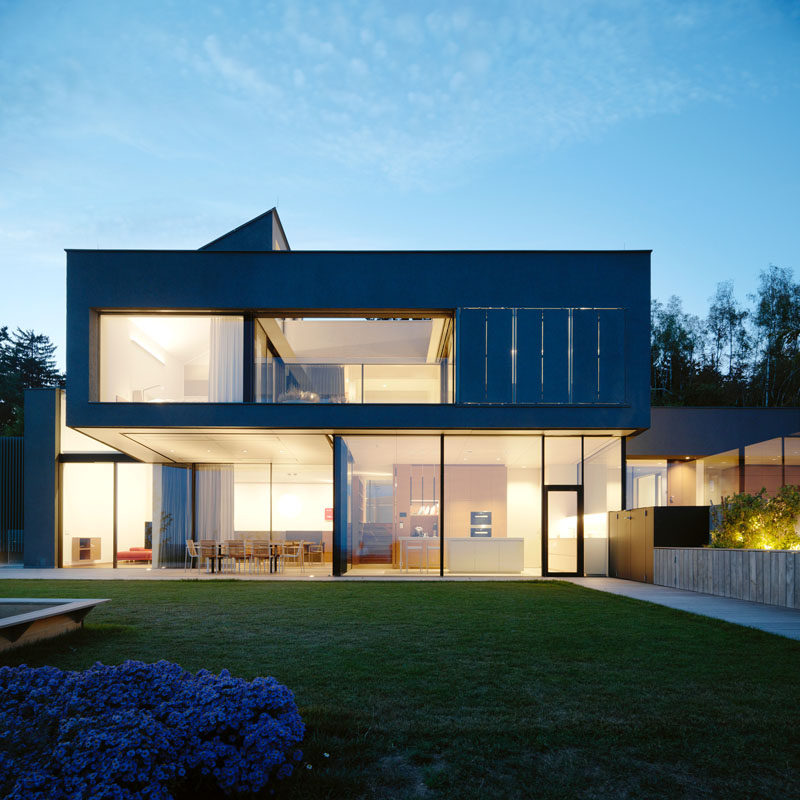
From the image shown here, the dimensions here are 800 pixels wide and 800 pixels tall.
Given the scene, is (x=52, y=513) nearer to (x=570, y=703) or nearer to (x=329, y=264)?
(x=329, y=264)

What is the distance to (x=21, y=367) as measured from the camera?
192 ft

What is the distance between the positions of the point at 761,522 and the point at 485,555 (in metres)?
5.83

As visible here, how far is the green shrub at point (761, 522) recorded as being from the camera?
11.3 metres

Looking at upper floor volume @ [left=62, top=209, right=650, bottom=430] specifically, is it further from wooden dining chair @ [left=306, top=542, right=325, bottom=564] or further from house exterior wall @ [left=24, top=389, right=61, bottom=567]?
wooden dining chair @ [left=306, top=542, right=325, bottom=564]

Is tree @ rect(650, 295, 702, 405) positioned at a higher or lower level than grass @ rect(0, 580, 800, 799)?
higher

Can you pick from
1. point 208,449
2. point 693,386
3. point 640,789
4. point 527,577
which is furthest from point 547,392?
point 693,386

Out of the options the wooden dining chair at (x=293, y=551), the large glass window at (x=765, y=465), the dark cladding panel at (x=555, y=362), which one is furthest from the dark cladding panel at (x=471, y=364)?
the large glass window at (x=765, y=465)

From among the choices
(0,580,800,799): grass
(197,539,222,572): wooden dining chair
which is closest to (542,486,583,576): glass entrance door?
(0,580,800,799): grass

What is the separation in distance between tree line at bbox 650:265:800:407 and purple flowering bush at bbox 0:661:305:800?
1547 inches

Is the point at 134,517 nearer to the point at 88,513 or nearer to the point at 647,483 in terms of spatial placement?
the point at 88,513

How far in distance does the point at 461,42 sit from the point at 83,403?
43.7 feet

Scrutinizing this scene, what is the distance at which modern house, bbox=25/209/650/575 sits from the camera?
14930 mm

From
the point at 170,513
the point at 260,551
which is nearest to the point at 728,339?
the point at 260,551

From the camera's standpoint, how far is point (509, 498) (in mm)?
15633
